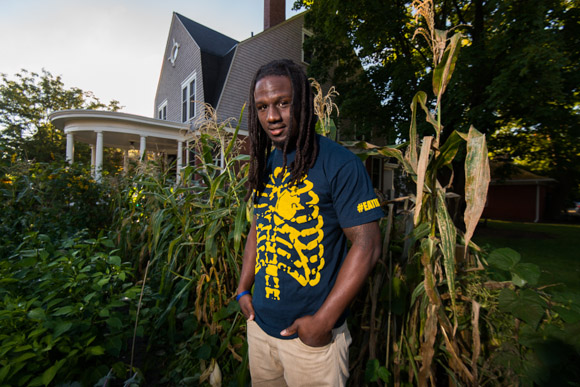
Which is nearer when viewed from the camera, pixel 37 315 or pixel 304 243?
pixel 304 243

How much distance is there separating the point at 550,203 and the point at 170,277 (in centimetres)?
2689

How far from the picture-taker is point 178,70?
14984 mm

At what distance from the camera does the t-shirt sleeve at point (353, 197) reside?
1030 mm

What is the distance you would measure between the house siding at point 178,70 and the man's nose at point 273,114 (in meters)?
11.9

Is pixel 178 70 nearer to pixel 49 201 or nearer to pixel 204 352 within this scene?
pixel 49 201

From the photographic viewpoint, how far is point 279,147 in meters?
1.29

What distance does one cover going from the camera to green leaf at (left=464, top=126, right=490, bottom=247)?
39.1 inches

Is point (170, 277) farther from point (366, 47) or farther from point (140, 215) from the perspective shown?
point (366, 47)

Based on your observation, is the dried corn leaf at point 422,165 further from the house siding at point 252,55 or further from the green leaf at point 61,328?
the house siding at point 252,55

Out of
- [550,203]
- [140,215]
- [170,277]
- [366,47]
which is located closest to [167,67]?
[366,47]

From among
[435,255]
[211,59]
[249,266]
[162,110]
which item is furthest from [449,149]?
[162,110]

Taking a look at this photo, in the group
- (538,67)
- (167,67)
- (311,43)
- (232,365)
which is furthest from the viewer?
(167,67)

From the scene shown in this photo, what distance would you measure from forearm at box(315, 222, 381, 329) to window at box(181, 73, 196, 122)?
13122 millimetres

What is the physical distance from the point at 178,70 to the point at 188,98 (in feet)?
9.25
